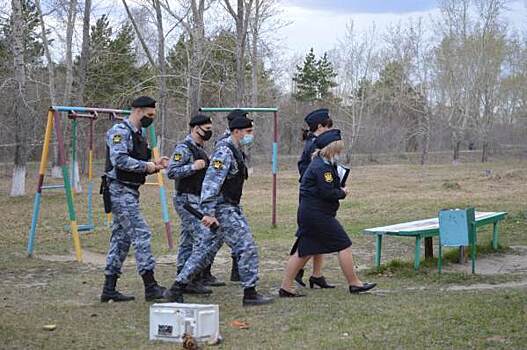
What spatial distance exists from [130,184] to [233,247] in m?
1.19

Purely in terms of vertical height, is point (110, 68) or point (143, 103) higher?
point (110, 68)

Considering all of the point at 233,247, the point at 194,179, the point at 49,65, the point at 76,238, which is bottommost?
the point at 76,238

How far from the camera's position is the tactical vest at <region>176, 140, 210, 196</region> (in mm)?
7668

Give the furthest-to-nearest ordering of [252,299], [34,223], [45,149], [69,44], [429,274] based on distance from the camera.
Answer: [69,44]
[34,223]
[45,149]
[429,274]
[252,299]

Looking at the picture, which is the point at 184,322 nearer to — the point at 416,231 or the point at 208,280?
the point at 208,280

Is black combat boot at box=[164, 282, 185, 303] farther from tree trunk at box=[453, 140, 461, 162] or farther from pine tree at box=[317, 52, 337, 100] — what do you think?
pine tree at box=[317, 52, 337, 100]

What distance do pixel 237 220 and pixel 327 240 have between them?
2.93 feet

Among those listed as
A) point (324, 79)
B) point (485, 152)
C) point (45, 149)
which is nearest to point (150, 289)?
point (45, 149)

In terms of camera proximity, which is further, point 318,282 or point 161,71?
point 161,71

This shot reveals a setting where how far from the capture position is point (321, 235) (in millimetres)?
7199

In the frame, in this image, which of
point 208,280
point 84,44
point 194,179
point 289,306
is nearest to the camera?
point 289,306

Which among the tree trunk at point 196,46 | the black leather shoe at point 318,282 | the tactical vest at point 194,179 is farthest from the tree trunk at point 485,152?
the tactical vest at point 194,179

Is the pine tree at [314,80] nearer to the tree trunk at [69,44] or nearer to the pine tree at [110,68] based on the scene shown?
the pine tree at [110,68]

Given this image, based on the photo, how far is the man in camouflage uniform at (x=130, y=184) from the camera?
23.3 feet
